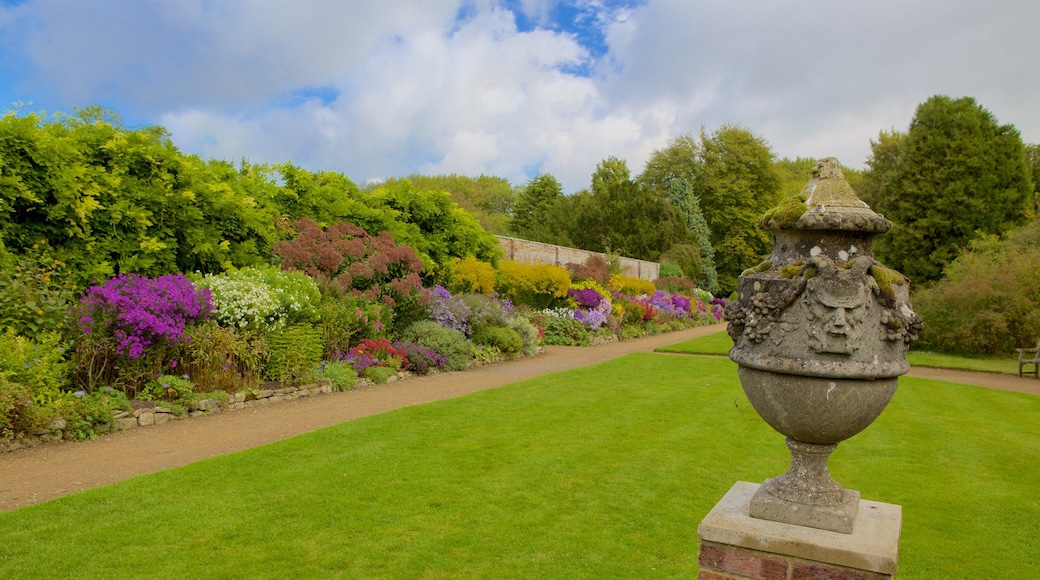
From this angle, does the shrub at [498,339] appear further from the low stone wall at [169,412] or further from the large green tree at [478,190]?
the large green tree at [478,190]

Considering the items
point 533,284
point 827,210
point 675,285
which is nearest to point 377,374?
point 827,210

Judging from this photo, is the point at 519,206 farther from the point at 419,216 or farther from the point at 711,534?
the point at 711,534

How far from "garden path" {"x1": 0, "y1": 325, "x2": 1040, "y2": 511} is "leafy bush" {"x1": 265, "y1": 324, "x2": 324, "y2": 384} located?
0.50 metres

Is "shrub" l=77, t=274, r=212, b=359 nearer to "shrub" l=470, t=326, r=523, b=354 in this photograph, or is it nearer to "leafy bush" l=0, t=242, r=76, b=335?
"leafy bush" l=0, t=242, r=76, b=335

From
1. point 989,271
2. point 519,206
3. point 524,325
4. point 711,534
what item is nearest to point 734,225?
point 519,206

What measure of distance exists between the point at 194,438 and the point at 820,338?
6188 millimetres

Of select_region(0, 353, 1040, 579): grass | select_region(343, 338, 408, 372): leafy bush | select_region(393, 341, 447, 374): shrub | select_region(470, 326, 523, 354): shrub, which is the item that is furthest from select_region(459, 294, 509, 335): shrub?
select_region(0, 353, 1040, 579): grass

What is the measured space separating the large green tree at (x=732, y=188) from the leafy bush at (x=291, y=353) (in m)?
38.8

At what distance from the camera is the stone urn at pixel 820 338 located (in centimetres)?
280

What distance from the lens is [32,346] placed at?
6.86m

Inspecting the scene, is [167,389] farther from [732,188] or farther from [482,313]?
[732,188]

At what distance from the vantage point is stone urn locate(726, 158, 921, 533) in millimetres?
2799

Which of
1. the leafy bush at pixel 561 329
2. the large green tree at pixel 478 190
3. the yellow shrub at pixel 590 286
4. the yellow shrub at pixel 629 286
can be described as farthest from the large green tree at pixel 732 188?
the leafy bush at pixel 561 329

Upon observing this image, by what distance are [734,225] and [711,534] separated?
1817 inches
